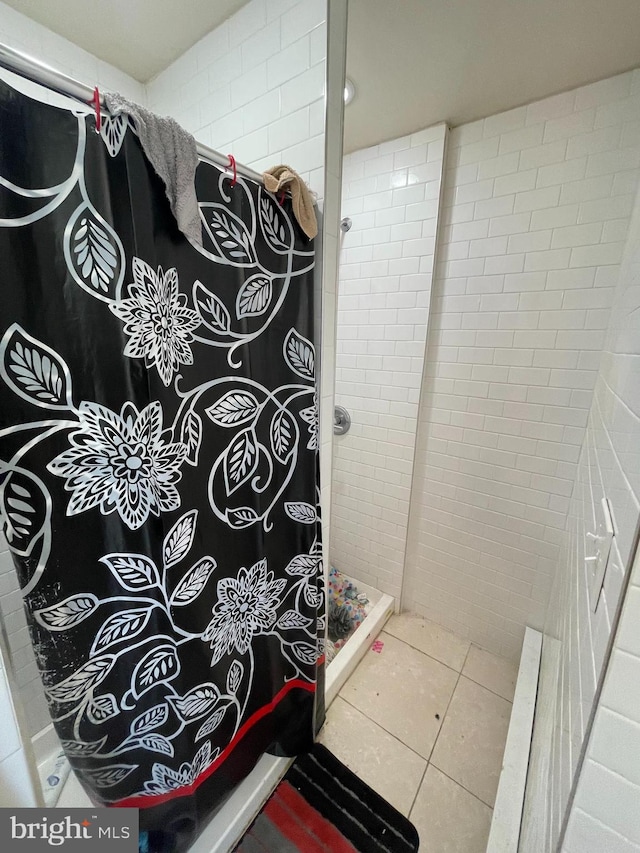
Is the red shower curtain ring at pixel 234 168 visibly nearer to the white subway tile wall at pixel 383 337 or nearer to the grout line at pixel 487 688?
the white subway tile wall at pixel 383 337

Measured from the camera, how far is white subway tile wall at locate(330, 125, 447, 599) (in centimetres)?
159

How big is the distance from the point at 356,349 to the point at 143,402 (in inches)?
55.0

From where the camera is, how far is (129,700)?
2.58 feet

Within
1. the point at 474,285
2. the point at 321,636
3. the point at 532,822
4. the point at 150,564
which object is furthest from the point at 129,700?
the point at 474,285

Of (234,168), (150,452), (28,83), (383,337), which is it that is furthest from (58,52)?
(383,337)

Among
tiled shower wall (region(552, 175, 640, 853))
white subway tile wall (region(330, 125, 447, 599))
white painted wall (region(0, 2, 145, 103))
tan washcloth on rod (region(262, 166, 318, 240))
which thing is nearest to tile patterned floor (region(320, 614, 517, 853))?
white subway tile wall (region(330, 125, 447, 599))

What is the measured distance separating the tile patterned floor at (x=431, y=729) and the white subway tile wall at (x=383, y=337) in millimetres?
379

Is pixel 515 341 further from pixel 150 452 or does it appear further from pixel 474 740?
pixel 474 740

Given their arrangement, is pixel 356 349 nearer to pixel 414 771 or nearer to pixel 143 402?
pixel 143 402

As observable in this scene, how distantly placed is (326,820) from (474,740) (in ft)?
2.17

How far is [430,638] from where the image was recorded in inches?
72.0

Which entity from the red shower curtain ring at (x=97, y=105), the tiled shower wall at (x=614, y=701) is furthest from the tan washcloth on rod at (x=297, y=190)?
the tiled shower wall at (x=614, y=701)

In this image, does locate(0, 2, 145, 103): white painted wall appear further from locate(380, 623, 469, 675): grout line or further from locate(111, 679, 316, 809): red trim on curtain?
locate(380, 623, 469, 675): grout line

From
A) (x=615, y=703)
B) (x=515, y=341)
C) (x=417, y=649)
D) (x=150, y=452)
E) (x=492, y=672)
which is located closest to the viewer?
(x=615, y=703)
